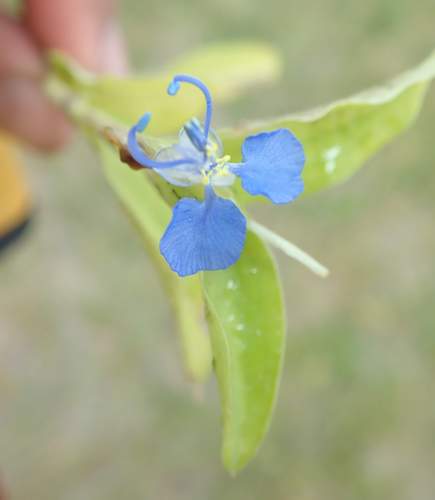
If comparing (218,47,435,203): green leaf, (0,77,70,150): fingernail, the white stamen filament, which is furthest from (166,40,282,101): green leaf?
the white stamen filament

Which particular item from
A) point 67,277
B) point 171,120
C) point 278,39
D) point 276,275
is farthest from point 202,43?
point 276,275

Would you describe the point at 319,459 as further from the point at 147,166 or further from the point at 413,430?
the point at 147,166

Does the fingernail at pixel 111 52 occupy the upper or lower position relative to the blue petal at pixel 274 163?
lower

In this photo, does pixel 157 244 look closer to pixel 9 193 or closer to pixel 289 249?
pixel 289 249

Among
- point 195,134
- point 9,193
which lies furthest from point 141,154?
point 9,193

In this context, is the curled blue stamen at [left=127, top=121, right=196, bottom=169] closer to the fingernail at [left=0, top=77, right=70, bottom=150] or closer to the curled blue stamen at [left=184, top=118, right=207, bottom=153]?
the curled blue stamen at [left=184, top=118, right=207, bottom=153]

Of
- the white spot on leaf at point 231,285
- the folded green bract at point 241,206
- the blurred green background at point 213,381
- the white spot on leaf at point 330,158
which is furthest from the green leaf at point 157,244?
the blurred green background at point 213,381

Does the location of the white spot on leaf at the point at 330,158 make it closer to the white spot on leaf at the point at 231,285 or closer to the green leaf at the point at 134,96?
the white spot on leaf at the point at 231,285
